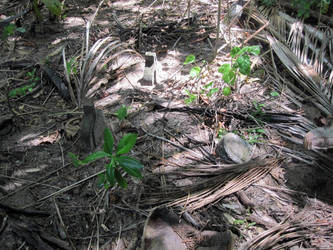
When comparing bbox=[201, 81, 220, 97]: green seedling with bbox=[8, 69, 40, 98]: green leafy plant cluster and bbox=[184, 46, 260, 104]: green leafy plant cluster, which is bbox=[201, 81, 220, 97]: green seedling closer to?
bbox=[184, 46, 260, 104]: green leafy plant cluster

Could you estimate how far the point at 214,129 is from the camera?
7.48 ft

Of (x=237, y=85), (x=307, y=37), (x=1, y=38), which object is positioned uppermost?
(x=307, y=37)

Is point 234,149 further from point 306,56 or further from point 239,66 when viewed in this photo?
point 306,56

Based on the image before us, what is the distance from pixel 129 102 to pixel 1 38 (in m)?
2.22

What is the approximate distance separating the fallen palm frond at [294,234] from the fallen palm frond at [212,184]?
337mm

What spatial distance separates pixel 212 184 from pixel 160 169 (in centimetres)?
39

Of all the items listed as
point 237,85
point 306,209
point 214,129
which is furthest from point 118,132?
point 306,209

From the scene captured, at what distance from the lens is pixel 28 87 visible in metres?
2.79

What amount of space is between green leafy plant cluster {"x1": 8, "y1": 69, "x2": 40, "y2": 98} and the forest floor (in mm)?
24

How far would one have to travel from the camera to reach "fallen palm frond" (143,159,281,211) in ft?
5.86

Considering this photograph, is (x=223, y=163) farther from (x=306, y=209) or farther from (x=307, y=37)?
(x=307, y=37)

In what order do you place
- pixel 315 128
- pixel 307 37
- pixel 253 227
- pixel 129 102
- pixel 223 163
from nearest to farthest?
1. pixel 253 227
2. pixel 223 163
3. pixel 315 128
4. pixel 129 102
5. pixel 307 37

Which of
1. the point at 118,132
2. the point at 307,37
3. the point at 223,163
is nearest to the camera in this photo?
the point at 223,163

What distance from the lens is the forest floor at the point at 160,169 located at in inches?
65.0
